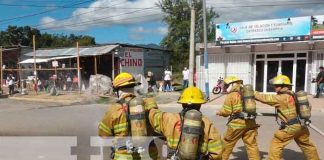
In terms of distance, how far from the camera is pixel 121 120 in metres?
3.37

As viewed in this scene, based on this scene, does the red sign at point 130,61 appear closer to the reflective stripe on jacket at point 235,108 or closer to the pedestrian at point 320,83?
the pedestrian at point 320,83

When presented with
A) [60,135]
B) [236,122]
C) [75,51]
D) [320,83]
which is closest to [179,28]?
[75,51]

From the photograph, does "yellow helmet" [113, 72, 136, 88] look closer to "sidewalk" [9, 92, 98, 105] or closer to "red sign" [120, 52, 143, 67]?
"sidewalk" [9, 92, 98, 105]

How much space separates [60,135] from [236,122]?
5.14 meters

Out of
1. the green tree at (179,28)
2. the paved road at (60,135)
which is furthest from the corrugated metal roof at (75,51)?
the green tree at (179,28)

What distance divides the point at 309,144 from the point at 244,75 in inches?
602

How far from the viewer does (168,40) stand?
149 feet

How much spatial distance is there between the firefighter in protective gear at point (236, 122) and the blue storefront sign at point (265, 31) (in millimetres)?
14100

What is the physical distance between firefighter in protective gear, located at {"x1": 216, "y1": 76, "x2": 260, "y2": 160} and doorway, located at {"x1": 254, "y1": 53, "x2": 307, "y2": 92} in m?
13.7

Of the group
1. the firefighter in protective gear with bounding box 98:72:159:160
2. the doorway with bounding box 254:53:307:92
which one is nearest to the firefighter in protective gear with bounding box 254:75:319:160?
the firefighter in protective gear with bounding box 98:72:159:160

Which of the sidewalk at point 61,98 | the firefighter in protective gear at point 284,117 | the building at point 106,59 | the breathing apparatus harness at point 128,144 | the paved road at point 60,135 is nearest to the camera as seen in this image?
the breathing apparatus harness at point 128,144

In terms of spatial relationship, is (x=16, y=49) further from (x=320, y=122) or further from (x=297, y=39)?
(x=320, y=122)

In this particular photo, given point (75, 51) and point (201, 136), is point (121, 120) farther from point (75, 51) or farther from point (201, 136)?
point (75, 51)

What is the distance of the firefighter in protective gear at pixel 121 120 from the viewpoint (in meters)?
3.37
